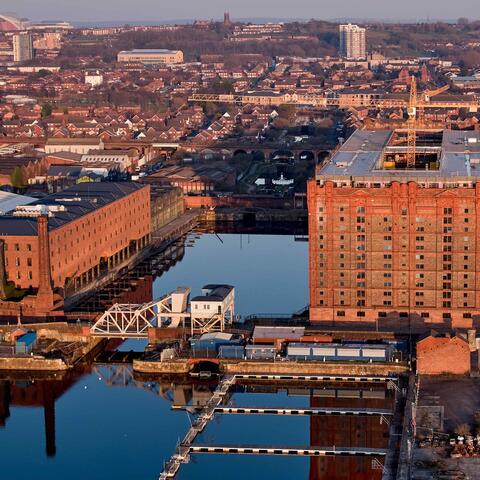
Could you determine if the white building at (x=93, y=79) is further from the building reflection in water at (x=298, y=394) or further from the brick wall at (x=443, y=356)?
the brick wall at (x=443, y=356)

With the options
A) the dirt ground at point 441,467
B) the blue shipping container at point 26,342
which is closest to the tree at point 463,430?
the dirt ground at point 441,467

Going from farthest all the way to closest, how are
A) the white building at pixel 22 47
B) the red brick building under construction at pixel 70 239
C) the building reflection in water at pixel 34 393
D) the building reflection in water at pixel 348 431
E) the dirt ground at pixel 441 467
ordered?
1. the white building at pixel 22 47
2. the red brick building under construction at pixel 70 239
3. the building reflection in water at pixel 34 393
4. the building reflection in water at pixel 348 431
5. the dirt ground at pixel 441 467

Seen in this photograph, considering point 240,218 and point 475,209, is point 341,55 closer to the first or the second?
point 240,218

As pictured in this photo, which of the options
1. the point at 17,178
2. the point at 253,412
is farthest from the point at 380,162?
the point at 17,178

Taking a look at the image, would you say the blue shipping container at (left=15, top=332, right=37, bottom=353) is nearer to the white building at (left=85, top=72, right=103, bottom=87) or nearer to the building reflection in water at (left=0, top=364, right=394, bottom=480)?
the building reflection in water at (left=0, top=364, right=394, bottom=480)

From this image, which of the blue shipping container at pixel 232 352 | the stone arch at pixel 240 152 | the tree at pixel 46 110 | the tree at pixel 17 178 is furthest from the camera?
the tree at pixel 46 110

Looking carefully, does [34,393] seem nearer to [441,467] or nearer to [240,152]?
[441,467]
